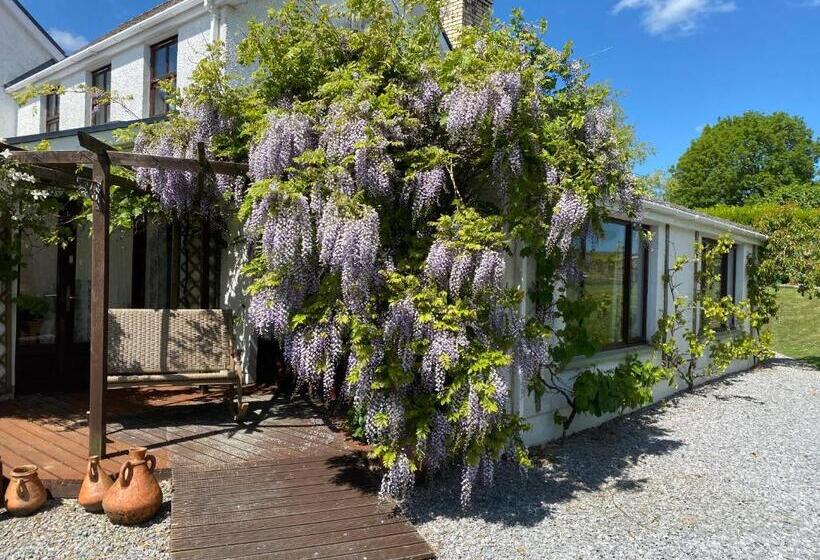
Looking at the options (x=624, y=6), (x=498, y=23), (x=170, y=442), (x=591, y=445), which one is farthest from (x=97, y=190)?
(x=624, y=6)

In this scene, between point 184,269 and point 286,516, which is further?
point 184,269

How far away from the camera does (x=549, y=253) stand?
166 inches


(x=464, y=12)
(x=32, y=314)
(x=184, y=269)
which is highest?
(x=464, y=12)

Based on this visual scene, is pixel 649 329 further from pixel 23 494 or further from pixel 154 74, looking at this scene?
pixel 154 74

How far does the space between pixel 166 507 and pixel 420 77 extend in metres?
3.35

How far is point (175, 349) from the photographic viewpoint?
207 inches

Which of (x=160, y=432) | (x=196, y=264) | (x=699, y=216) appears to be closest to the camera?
(x=160, y=432)

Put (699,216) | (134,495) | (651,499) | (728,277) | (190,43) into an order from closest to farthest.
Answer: (134,495), (651,499), (699,216), (190,43), (728,277)

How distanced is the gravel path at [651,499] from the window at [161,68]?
7.83 meters

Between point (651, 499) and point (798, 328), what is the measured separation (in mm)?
14790

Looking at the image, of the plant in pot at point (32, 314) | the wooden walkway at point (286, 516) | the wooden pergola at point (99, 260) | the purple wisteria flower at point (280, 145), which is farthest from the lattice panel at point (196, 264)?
the wooden walkway at point (286, 516)

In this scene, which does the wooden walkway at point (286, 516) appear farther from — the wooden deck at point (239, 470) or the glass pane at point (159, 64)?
the glass pane at point (159, 64)

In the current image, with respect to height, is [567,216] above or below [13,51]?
below

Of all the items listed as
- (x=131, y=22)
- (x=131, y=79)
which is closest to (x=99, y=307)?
(x=131, y=79)
